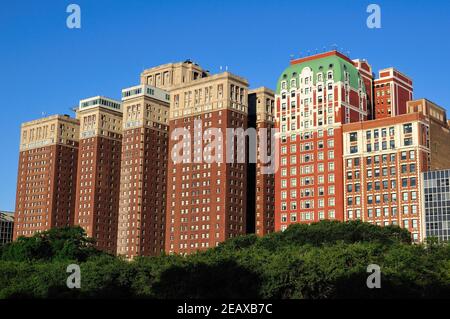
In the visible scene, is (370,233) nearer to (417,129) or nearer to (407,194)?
(407,194)


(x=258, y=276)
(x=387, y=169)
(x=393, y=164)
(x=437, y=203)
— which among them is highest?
(x=393, y=164)

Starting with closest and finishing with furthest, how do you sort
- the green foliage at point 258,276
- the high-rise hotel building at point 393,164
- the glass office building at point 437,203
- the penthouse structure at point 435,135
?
the green foliage at point 258,276, the glass office building at point 437,203, the high-rise hotel building at point 393,164, the penthouse structure at point 435,135

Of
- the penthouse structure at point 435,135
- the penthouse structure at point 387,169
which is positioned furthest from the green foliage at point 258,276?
the penthouse structure at point 435,135

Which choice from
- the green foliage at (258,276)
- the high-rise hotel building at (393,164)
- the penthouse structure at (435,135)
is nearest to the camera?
the green foliage at (258,276)

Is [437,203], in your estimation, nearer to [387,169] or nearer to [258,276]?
[387,169]

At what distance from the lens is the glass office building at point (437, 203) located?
175375 millimetres

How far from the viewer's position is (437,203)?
177m

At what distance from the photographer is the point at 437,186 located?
178 metres

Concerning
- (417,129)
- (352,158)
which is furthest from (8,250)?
(417,129)

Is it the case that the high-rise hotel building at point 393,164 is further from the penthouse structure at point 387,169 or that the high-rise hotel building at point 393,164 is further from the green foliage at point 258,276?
the green foliage at point 258,276

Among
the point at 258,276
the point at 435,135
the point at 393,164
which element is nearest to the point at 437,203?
the point at 393,164

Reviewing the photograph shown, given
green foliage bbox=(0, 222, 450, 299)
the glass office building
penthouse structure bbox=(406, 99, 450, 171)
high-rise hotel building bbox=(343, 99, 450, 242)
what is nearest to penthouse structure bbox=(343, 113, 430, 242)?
high-rise hotel building bbox=(343, 99, 450, 242)

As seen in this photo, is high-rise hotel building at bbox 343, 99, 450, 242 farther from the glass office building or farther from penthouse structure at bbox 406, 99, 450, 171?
the glass office building

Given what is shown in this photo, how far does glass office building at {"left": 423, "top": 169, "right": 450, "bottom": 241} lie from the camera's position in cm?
17538
